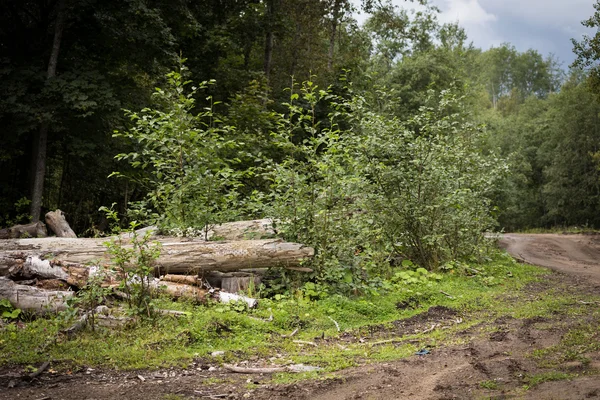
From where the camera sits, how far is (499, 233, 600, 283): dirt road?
53.9ft

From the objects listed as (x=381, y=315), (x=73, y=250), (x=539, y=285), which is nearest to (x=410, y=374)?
(x=381, y=315)

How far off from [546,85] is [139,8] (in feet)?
273

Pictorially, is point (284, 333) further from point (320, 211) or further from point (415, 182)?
point (415, 182)

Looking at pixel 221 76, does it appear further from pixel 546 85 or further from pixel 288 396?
pixel 546 85

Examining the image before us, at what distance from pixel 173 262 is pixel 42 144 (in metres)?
9.47

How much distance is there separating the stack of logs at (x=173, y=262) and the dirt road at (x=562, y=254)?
9123 millimetres

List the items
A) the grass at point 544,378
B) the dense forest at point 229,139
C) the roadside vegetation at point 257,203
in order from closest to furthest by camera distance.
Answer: the grass at point 544,378
the roadside vegetation at point 257,203
the dense forest at point 229,139

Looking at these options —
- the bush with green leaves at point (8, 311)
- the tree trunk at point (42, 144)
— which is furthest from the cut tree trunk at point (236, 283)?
the tree trunk at point (42, 144)

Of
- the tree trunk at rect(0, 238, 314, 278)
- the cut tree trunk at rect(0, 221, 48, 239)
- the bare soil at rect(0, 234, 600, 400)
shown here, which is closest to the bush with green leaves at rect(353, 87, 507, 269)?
the tree trunk at rect(0, 238, 314, 278)

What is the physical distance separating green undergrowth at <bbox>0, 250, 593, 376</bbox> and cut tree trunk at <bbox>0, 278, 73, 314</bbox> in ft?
1.00

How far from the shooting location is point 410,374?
543 cm

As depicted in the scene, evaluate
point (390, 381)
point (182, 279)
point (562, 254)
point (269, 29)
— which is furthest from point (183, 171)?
point (562, 254)

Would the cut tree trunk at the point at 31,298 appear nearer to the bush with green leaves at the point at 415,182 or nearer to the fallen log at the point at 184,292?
the fallen log at the point at 184,292

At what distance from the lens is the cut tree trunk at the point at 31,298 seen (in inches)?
292
